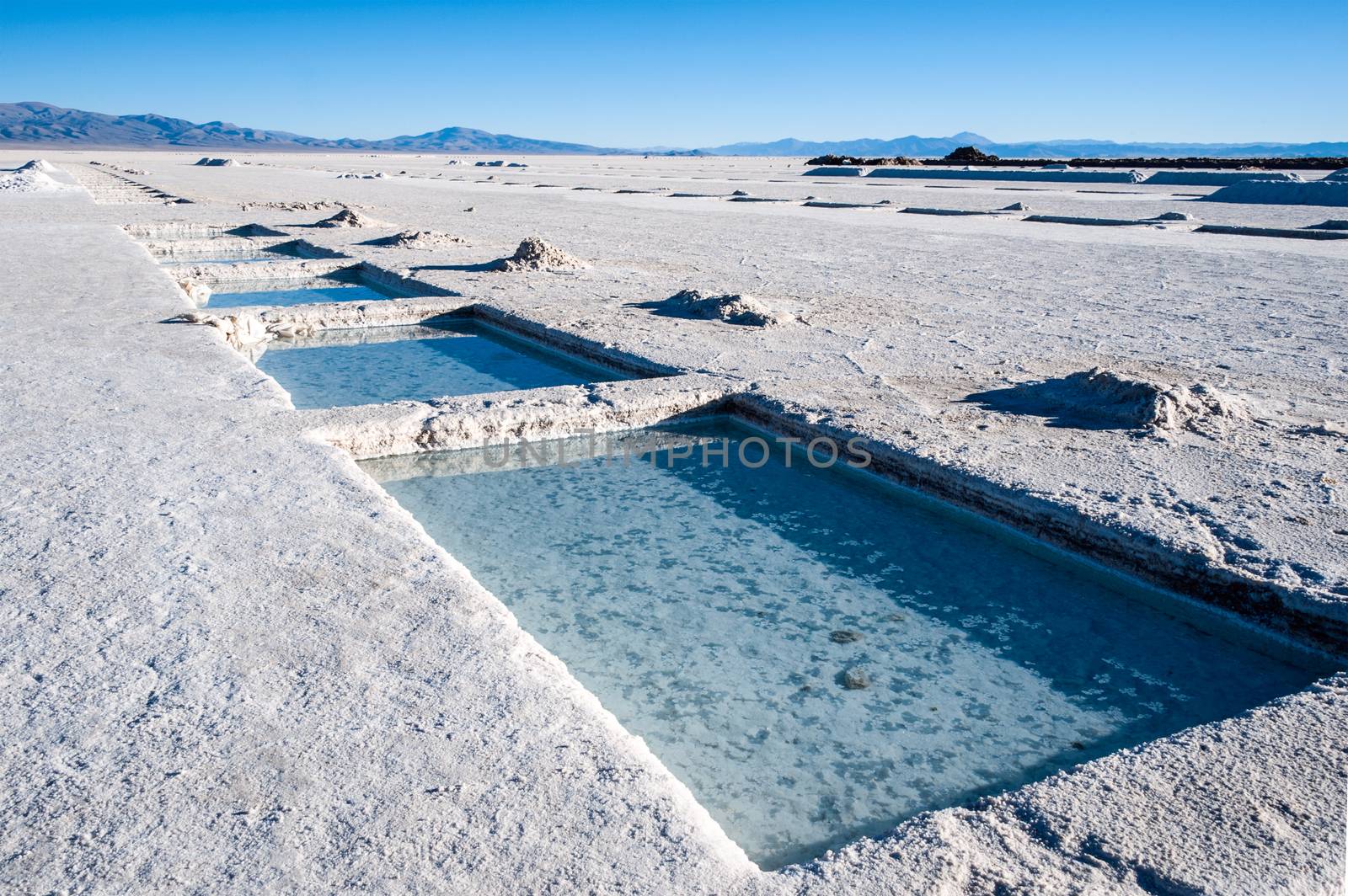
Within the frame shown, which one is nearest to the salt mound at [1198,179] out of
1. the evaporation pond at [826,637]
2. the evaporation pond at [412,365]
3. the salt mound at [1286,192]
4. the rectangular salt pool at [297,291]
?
the salt mound at [1286,192]

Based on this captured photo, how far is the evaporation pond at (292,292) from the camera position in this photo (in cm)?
773

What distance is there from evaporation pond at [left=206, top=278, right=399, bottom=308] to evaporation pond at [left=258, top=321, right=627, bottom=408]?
4.70ft

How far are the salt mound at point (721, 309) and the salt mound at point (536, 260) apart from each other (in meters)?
1.99

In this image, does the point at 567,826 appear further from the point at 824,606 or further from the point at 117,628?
the point at 824,606

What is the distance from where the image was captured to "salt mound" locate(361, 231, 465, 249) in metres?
9.65

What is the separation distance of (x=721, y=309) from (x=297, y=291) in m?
4.21

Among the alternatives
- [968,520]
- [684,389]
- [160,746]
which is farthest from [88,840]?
[684,389]

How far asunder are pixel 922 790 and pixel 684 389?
2544 millimetres

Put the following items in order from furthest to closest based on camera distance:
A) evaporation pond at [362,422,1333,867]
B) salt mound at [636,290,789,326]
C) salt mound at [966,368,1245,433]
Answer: salt mound at [636,290,789,326], salt mound at [966,368,1245,433], evaporation pond at [362,422,1333,867]

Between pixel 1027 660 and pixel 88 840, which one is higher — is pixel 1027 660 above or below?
below

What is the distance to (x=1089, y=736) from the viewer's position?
2125mm

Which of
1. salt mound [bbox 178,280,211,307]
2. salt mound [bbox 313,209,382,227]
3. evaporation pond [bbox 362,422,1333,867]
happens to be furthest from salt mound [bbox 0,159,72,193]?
evaporation pond [bbox 362,422,1333,867]

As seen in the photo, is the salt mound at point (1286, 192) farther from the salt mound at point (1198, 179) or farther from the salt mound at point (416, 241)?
the salt mound at point (416, 241)

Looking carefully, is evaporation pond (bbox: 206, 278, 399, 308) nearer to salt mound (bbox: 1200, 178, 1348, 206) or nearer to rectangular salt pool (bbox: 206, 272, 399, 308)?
rectangular salt pool (bbox: 206, 272, 399, 308)
